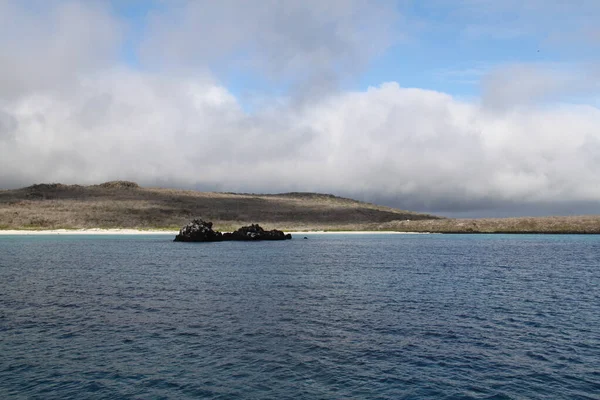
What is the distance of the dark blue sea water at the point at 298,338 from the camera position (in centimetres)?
2034

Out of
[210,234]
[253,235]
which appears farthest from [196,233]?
[253,235]

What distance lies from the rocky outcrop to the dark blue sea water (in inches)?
3187

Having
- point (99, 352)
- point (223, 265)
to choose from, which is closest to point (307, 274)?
point (223, 265)

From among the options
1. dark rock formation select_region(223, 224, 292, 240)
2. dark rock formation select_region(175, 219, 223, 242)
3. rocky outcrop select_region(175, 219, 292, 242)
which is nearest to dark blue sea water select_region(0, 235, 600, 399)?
dark rock formation select_region(175, 219, 223, 242)

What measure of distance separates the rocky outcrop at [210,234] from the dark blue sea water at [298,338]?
80939 millimetres

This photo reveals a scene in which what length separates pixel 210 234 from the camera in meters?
140

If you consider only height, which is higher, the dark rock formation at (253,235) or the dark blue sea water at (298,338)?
the dark rock formation at (253,235)

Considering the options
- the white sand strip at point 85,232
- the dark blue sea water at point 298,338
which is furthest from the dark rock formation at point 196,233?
the dark blue sea water at point 298,338

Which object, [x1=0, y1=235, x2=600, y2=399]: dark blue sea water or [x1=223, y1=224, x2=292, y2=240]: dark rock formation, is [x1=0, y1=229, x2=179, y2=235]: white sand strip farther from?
[x1=0, y1=235, x2=600, y2=399]: dark blue sea water

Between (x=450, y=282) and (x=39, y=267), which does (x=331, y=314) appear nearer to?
(x=450, y=282)

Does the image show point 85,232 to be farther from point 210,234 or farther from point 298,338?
point 298,338

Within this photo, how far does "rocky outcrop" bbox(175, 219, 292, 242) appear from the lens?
135625mm

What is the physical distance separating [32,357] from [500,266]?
6330 cm

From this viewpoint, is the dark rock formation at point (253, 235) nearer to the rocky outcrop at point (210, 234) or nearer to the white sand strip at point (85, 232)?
the rocky outcrop at point (210, 234)
